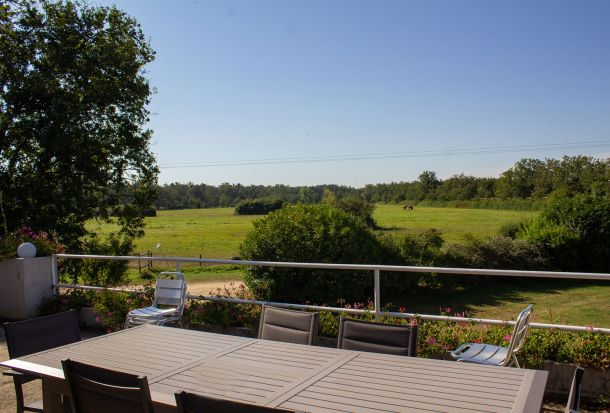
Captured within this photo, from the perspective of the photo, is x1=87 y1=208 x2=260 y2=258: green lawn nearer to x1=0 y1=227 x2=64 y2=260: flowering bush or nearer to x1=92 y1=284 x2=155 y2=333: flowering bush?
x1=0 y1=227 x2=64 y2=260: flowering bush

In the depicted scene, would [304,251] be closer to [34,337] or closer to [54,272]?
[54,272]

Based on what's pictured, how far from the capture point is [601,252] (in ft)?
63.2

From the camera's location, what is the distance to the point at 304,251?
1204cm

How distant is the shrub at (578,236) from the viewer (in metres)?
19.0

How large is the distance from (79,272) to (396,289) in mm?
9124

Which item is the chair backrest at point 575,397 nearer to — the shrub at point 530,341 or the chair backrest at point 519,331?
the chair backrest at point 519,331

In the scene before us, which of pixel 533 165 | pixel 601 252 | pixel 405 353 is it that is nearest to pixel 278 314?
pixel 405 353

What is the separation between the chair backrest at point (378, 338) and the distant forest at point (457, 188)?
32712mm

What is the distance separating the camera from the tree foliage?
13.1 metres

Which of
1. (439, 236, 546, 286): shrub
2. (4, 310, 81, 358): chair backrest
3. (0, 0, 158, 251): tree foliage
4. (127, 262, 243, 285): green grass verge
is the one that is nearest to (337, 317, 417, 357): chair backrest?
(4, 310, 81, 358): chair backrest

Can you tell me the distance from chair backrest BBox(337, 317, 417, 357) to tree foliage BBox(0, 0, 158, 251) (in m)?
11.6

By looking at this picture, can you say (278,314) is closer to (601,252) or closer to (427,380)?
(427,380)

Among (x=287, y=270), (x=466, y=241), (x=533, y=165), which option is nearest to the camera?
(x=287, y=270)

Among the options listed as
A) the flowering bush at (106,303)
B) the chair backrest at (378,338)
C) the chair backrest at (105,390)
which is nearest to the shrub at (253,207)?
the flowering bush at (106,303)
